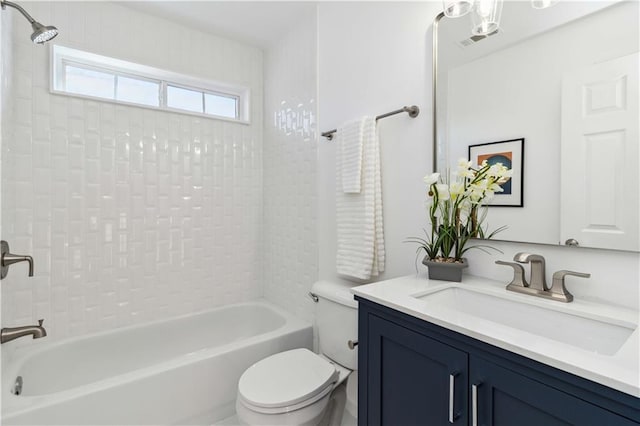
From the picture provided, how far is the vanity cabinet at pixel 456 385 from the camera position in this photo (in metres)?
0.64

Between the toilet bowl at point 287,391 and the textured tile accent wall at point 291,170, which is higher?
the textured tile accent wall at point 291,170

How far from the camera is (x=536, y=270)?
1.10 metres

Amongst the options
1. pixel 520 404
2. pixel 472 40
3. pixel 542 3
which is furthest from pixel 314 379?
pixel 542 3

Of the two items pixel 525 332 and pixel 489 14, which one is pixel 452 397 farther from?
pixel 489 14

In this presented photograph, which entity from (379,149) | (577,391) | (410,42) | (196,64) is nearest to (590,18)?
(410,42)

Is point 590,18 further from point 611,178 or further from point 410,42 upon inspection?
point 410,42

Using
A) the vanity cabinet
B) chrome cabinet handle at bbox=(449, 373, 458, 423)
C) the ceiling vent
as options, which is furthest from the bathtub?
the ceiling vent

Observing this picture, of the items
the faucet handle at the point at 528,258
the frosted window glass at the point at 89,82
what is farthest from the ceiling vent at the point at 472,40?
the frosted window glass at the point at 89,82

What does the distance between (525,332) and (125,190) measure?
239cm

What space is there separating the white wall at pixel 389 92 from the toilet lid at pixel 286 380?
23.0 inches

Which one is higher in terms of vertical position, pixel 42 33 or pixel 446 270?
pixel 42 33

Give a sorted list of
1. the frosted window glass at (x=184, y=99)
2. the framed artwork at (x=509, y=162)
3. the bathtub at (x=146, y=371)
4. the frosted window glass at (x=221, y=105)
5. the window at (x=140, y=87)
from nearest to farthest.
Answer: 1. the framed artwork at (x=509, y=162)
2. the bathtub at (x=146, y=371)
3. the window at (x=140, y=87)
4. the frosted window glass at (x=184, y=99)
5. the frosted window glass at (x=221, y=105)

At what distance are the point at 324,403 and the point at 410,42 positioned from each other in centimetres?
176

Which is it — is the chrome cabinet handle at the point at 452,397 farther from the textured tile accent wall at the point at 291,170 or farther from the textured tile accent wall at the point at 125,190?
the textured tile accent wall at the point at 125,190
